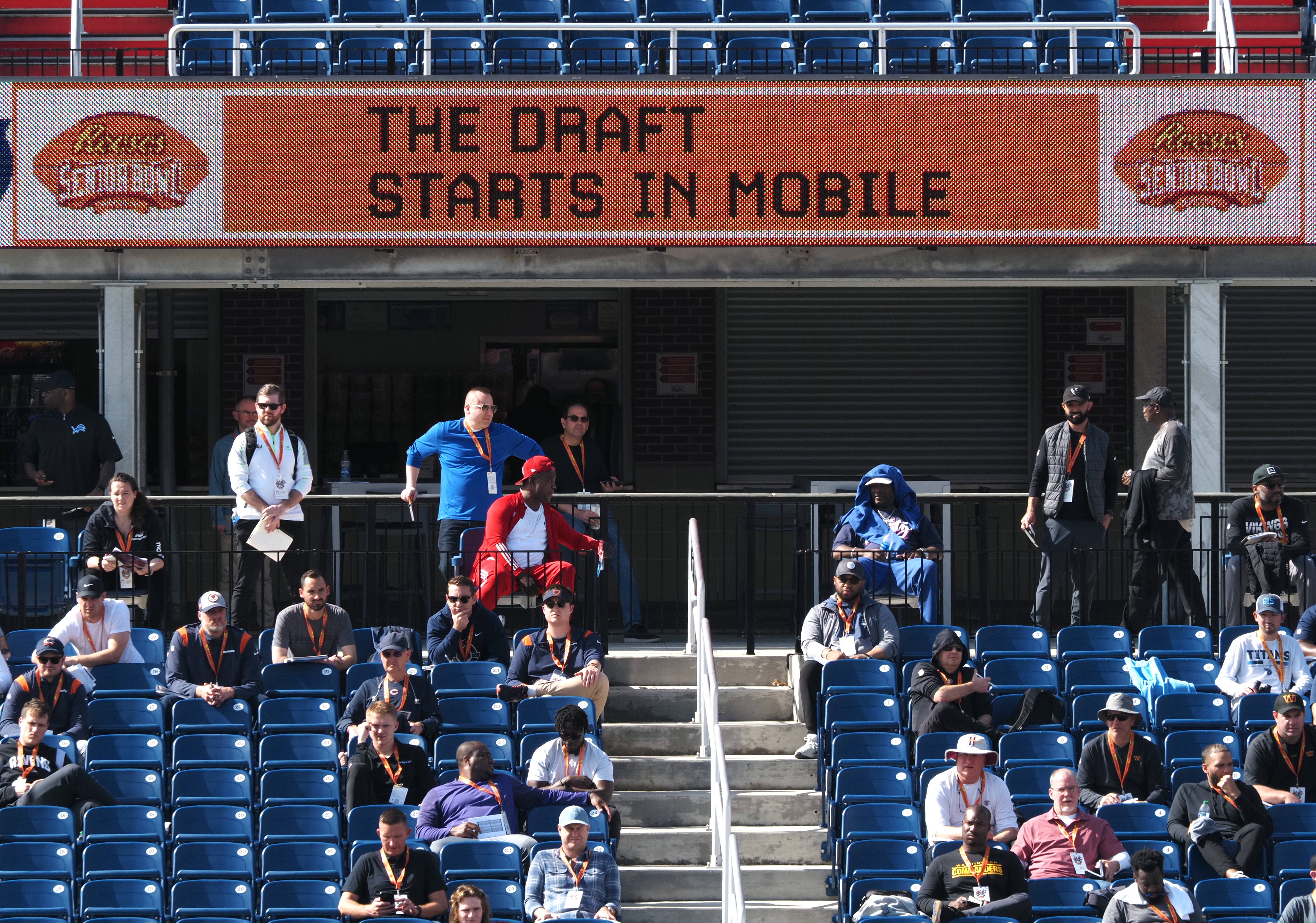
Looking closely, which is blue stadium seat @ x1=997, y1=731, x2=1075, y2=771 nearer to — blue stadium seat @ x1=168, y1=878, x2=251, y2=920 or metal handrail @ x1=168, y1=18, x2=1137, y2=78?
blue stadium seat @ x1=168, y1=878, x2=251, y2=920

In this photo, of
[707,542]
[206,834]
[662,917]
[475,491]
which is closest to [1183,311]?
[707,542]

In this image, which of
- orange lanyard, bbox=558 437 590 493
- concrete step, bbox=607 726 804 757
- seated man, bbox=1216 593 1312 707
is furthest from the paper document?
seated man, bbox=1216 593 1312 707

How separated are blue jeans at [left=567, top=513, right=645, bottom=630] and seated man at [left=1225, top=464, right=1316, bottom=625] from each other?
416 centimetres

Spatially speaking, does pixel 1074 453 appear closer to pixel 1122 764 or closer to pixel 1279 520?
pixel 1279 520

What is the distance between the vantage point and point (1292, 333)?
701 inches

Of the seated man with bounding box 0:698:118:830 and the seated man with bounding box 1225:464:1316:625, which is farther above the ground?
the seated man with bounding box 1225:464:1316:625

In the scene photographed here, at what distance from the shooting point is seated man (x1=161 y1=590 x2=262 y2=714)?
1159 cm

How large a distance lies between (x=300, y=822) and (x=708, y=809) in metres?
2.58

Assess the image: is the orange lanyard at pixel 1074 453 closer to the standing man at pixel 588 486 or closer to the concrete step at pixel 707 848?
the standing man at pixel 588 486

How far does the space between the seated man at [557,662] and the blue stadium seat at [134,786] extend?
2.13 metres

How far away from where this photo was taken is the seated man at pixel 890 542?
1304 centimetres

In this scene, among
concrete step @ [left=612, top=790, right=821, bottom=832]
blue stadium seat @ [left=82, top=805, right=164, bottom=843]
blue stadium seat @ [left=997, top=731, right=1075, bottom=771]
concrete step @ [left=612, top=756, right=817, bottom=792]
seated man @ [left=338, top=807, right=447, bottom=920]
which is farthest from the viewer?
concrete step @ [left=612, top=756, right=817, bottom=792]

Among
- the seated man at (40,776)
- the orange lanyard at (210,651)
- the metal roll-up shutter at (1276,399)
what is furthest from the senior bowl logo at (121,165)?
the metal roll-up shutter at (1276,399)

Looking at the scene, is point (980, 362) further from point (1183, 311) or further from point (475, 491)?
point (475, 491)
